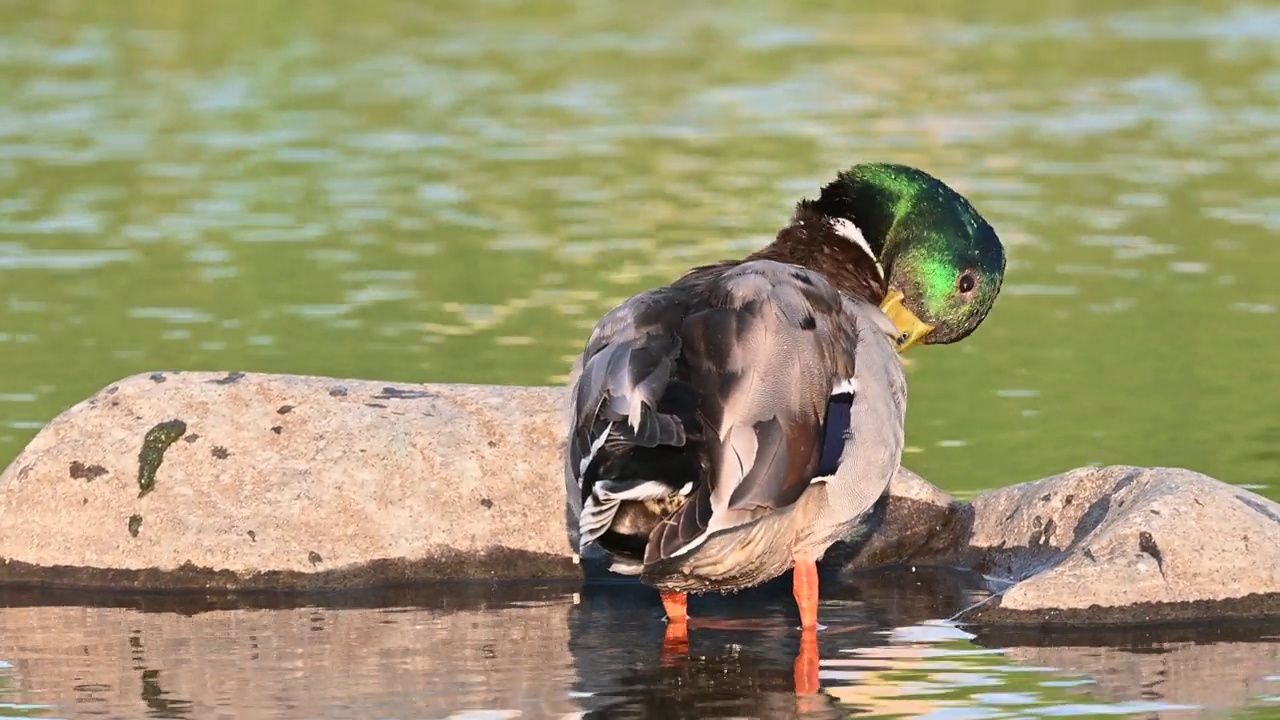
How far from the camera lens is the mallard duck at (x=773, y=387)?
8.62 meters

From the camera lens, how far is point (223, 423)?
11695mm

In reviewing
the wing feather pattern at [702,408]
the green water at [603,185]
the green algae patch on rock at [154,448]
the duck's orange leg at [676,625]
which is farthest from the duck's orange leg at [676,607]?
the green water at [603,185]

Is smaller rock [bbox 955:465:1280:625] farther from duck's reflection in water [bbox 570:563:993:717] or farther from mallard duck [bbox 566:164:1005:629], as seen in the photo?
mallard duck [bbox 566:164:1005:629]

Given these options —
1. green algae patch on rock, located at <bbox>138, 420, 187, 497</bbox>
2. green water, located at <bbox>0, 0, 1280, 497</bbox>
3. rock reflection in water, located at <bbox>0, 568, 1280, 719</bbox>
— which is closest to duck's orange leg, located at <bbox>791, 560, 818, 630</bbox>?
rock reflection in water, located at <bbox>0, 568, 1280, 719</bbox>

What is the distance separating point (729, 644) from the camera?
404 inches

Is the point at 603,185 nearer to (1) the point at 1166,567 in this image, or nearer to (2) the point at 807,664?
(1) the point at 1166,567

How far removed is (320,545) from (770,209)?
468 inches

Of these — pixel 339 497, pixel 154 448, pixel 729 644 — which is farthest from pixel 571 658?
pixel 154 448

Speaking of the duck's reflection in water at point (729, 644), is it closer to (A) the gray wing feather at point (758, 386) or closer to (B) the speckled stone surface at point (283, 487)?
(B) the speckled stone surface at point (283, 487)

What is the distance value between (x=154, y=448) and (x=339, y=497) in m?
0.97

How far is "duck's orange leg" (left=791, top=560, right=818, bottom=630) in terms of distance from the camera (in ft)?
32.7

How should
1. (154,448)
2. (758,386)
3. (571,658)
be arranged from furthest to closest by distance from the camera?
(154,448)
(571,658)
(758,386)

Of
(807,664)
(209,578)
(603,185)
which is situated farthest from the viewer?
(603,185)

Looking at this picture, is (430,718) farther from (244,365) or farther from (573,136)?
(573,136)
